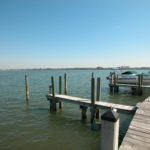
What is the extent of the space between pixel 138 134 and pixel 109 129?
2.82 m

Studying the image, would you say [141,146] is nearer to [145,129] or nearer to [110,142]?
[145,129]

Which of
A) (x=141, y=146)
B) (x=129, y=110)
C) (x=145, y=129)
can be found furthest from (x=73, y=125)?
(x=141, y=146)

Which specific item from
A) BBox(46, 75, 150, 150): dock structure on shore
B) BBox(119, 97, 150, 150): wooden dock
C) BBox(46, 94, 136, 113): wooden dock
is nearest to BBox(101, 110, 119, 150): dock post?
BBox(46, 75, 150, 150): dock structure on shore

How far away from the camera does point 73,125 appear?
10.7m

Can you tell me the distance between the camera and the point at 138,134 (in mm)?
5633

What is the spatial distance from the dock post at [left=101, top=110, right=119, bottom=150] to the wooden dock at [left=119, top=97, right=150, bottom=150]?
1.53 meters

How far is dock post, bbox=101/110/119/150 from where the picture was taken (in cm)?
326

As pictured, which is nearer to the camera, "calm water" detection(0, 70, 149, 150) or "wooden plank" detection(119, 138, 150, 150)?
"wooden plank" detection(119, 138, 150, 150)

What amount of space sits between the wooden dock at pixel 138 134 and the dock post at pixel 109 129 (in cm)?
153

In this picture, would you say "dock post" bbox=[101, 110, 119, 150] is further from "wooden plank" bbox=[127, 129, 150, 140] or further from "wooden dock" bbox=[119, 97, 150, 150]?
"wooden plank" bbox=[127, 129, 150, 140]

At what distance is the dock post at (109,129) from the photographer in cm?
326

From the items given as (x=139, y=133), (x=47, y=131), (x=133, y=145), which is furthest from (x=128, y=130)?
(x=47, y=131)

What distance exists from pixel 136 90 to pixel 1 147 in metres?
15.9

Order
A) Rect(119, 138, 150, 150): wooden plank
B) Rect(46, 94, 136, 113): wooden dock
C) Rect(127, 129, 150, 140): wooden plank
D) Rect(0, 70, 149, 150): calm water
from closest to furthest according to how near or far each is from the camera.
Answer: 1. Rect(119, 138, 150, 150): wooden plank
2. Rect(127, 129, 150, 140): wooden plank
3. Rect(0, 70, 149, 150): calm water
4. Rect(46, 94, 136, 113): wooden dock
